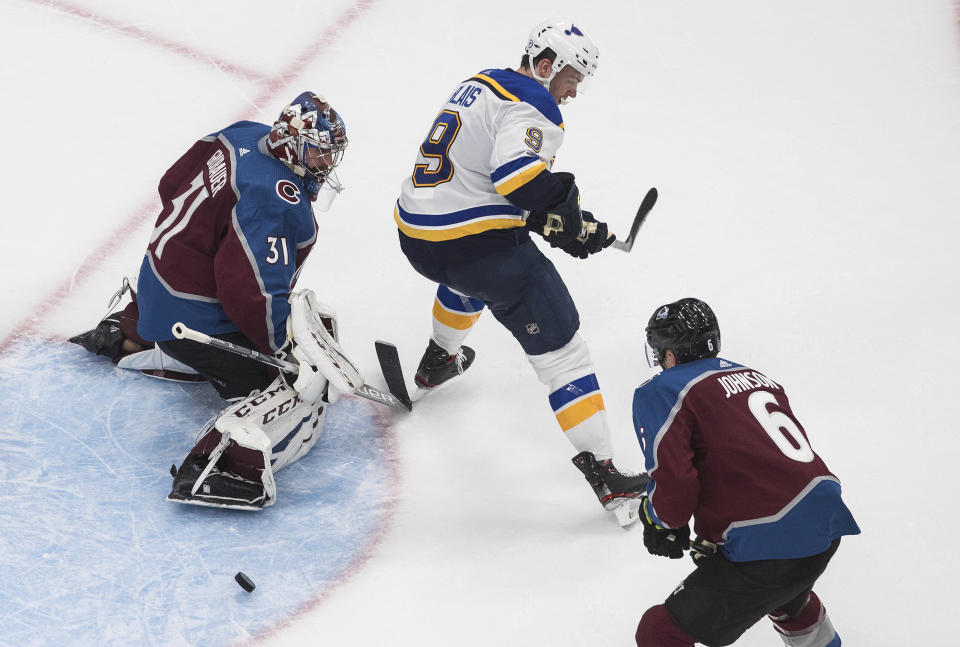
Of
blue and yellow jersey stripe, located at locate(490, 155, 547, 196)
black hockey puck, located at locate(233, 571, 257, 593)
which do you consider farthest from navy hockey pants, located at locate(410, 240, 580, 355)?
black hockey puck, located at locate(233, 571, 257, 593)

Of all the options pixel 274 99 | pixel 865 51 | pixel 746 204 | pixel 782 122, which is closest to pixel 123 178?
pixel 274 99

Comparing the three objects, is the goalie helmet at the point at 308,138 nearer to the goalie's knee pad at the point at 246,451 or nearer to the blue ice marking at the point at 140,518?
the goalie's knee pad at the point at 246,451

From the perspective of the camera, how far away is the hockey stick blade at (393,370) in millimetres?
3463

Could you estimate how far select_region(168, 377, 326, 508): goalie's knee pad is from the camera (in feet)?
9.78

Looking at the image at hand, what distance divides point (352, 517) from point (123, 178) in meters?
2.07

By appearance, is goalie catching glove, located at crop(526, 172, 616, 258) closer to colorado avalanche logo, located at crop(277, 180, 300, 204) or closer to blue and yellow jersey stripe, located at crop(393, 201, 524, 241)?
blue and yellow jersey stripe, located at crop(393, 201, 524, 241)

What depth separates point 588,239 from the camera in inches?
124

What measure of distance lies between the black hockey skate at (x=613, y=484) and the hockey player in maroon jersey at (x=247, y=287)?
79 cm

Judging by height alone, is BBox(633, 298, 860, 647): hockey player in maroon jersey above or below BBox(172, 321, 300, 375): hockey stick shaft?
above

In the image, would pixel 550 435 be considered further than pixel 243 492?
Yes

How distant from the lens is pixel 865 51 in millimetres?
5375

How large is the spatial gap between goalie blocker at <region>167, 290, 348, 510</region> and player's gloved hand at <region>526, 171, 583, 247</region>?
0.70 metres

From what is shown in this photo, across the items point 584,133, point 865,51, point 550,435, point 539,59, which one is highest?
point 865,51

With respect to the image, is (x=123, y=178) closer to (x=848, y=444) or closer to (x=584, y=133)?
(x=584, y=133)
